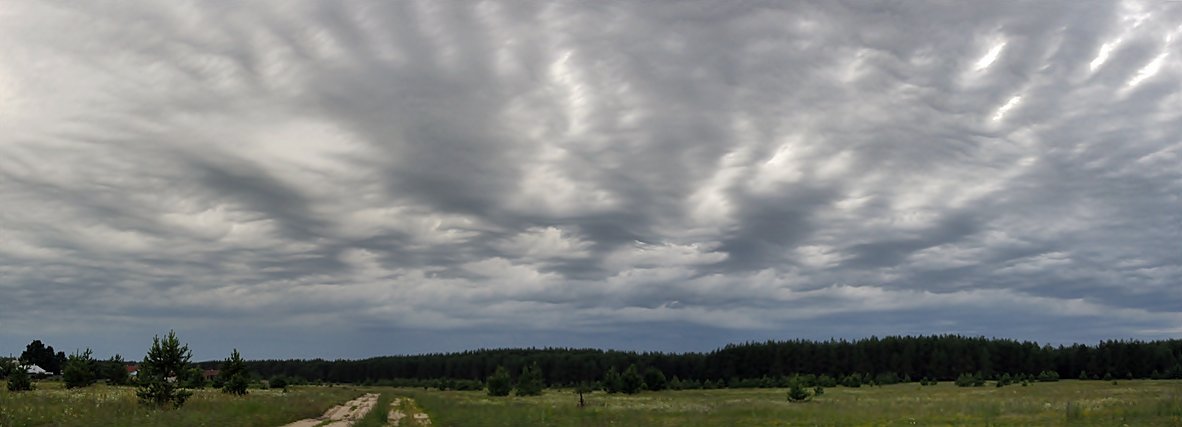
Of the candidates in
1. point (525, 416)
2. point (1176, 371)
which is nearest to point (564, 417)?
point (525, 416)

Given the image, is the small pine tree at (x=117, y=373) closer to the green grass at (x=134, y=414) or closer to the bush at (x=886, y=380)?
the green grass at (x=134, y=414)

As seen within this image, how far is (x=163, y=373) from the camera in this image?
175 ft

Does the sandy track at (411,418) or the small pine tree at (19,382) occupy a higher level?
the small pine tree at (19,382)

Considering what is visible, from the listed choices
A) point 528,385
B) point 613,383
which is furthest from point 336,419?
point 613,383

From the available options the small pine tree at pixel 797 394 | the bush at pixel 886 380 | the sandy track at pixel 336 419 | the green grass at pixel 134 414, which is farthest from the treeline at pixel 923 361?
the green grass at pixel 134 414

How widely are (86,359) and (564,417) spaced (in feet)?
220

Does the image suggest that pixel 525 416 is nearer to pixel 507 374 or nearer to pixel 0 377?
pixel 507 374

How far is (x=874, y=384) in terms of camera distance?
4845 inches

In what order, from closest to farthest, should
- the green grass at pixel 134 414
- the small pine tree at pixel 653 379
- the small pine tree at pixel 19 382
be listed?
the green grass at pixel 134 414, the small pine tree at pixel 19 382, the small pine tree at pixel 653 379

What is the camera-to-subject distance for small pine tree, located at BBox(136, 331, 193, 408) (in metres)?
51.7

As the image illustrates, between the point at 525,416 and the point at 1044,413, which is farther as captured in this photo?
the point at 525,416

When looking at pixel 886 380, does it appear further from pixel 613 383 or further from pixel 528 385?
pixel 528 385

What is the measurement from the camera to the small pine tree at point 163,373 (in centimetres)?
5172

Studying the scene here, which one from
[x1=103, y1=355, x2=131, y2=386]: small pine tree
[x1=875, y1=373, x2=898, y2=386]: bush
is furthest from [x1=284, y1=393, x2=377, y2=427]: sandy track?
[x1=875, y1=373, x2=898, y2=386]: bush
